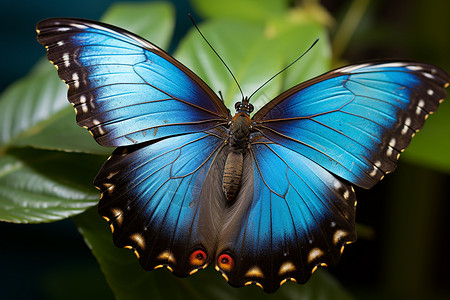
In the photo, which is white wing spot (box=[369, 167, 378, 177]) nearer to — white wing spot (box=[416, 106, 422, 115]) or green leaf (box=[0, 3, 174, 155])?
white wing spot (box=[416, 106, 422, 115])

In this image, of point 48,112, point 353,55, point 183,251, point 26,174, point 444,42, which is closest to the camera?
point 183,251

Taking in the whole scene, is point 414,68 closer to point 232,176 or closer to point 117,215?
point 232,176

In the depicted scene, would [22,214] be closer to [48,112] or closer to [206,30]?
[48,112]

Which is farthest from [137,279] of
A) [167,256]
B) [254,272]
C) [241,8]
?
[241,8]

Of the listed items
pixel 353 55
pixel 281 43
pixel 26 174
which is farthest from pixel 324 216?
pixel 353 55

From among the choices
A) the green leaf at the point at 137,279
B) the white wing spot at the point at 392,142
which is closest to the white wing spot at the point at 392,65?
the white wing spot at the point at 392,142

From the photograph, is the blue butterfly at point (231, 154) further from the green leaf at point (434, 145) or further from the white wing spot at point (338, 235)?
the green leaf at point (434, 145)

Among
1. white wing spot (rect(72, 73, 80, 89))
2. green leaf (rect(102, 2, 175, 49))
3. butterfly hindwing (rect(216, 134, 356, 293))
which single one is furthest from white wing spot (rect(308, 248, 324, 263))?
green leaf (rect(102, 2, 175, 49))
